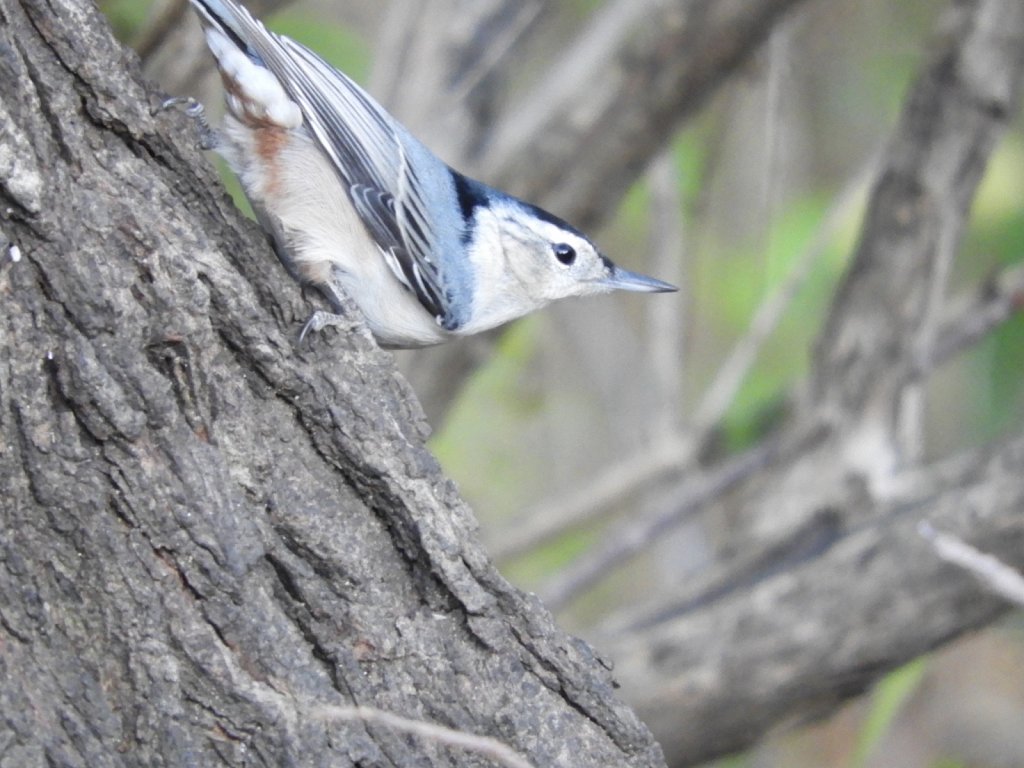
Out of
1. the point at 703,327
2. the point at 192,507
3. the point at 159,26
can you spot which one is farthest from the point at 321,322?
the point at 703,327

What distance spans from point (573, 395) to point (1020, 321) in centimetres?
254

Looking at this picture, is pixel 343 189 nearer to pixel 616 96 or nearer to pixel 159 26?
pixel 159 26

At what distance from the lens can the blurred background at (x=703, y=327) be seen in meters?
4.29

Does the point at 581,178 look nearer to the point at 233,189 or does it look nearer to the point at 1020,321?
the point at 233,189

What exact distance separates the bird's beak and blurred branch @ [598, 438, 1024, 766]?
926 millimetres

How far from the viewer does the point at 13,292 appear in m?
1.71

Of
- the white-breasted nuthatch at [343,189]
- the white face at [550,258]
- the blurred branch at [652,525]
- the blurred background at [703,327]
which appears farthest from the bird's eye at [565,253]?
the blurred branch at [652,525]

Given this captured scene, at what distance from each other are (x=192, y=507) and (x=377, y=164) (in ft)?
3.39

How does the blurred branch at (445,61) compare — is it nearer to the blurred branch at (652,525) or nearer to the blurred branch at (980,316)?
the blurred branch at (652,525)

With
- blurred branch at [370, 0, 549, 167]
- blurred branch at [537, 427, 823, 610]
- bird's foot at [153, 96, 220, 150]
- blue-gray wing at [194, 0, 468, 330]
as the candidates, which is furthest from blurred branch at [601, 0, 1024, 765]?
bird's foot at [153, 96, 220, 150]

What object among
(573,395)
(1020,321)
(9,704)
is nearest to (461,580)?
(9,704)

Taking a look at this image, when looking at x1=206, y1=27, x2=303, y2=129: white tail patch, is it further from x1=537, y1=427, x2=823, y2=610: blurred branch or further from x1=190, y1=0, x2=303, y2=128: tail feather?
x1=537, y1=427, x2=823, y2=610: blurred branch

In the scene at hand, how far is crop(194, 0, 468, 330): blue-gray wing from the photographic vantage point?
253cm

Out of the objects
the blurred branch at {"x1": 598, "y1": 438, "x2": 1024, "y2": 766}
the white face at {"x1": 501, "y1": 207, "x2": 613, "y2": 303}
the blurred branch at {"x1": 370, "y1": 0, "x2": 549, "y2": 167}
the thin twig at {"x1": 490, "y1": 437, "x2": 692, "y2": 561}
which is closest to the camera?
the white face at {"x1": 501, "y1": 207, "x2": 613, "y2": 303}
